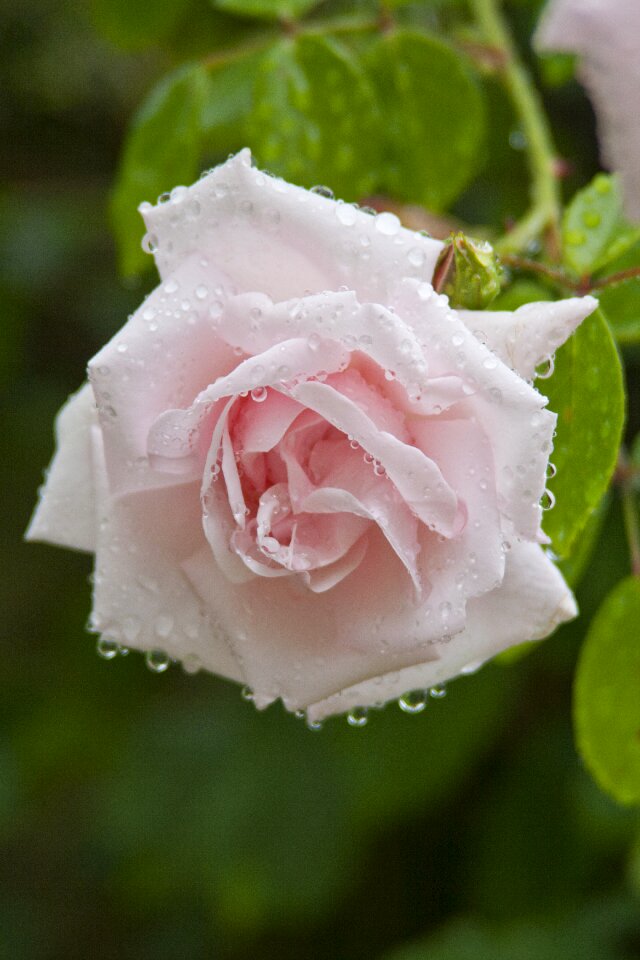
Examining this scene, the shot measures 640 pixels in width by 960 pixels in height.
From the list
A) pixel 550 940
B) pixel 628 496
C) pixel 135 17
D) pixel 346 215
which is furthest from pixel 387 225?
pixel 550 940

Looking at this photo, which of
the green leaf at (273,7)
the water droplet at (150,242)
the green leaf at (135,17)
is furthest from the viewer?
the green leaf at (135,17)

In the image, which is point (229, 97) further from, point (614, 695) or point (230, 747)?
point (230, 747)

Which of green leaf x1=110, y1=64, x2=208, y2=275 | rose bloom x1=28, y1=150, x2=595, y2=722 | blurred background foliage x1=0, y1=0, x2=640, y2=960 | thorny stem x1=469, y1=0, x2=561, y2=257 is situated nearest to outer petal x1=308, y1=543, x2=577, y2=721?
rose bloom x1=28, y1=150, x2=595, y2=722

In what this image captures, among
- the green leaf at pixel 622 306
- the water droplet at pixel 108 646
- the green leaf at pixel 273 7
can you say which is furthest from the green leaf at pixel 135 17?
the water droplet at pixel 108 646

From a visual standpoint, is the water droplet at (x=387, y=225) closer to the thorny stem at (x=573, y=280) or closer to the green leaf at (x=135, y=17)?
the thorny stem at (x=573, y=280)

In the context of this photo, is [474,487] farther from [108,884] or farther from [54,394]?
[108,884]

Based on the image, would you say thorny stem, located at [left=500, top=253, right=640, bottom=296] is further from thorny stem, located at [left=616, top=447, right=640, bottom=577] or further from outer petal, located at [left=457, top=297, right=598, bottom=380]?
thorny stem, located at [left=616, top=447, right=640, bottom=577]
